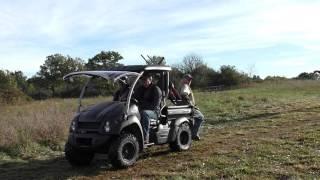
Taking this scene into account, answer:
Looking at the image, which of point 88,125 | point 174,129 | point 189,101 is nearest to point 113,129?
point 88,125

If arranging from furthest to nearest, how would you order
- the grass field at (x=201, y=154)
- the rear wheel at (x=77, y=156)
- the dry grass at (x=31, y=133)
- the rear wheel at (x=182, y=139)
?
the dry grass at (x=31, y=133), the rear wheel at (x=182, y=139), the rear wheel at (x=77, y=156), the grass field at (x=201, y=154)

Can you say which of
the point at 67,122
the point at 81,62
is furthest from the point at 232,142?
the point at 81,62

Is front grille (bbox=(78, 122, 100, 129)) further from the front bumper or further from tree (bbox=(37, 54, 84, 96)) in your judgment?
tree (bbox=(37, 54, 84, 96))

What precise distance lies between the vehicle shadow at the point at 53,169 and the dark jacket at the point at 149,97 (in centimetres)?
120

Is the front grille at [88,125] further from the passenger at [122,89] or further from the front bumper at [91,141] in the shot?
the passenger at [122,89]

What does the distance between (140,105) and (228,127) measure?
6916 mm

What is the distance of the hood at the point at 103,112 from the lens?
434 inches

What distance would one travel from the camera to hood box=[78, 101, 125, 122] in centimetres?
1103

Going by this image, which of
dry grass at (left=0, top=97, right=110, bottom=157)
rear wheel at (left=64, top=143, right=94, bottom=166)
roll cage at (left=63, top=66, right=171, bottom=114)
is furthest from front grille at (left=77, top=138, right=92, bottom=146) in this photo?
dry grass at (left=0, top=97, right=110, bottom=157)

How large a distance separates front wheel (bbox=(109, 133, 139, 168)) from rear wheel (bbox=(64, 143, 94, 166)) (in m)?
0.78

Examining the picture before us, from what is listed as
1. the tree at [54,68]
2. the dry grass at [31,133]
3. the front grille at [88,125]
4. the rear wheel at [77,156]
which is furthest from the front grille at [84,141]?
the tree at [54,68]

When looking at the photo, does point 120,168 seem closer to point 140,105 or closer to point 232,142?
point 140,105

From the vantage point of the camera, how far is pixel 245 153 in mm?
12258

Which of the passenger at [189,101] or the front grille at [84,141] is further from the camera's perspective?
the passenger at [189,101]
